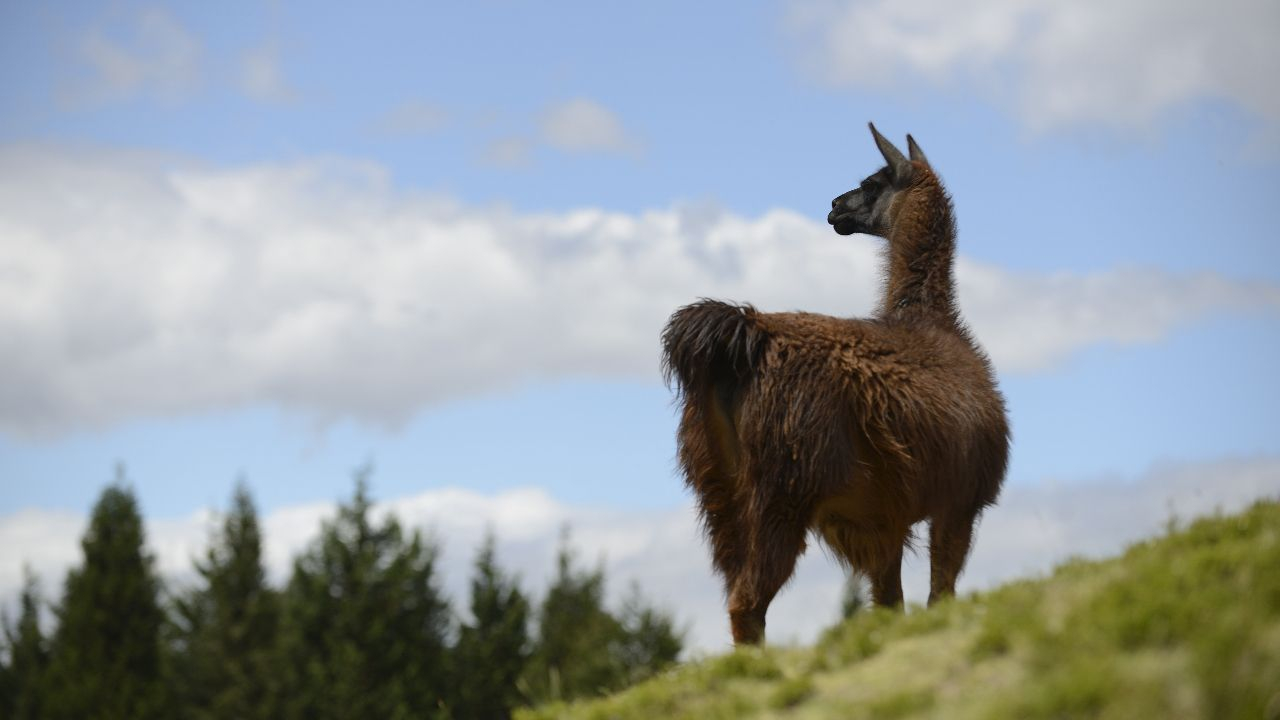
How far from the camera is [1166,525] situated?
26.1 feet

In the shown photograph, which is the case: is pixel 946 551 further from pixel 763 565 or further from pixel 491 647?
pixel 491 647

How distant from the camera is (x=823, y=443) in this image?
313 inches

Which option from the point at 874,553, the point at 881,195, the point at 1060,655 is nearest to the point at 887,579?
the point at 874,553

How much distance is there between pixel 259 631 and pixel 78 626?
469 centimetres

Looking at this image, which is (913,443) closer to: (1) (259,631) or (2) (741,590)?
(2) (741,590)

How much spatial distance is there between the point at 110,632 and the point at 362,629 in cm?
647

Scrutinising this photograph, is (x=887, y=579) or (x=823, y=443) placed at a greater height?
(x=823, y=443)

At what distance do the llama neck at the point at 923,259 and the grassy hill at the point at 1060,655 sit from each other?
2872 millimetres

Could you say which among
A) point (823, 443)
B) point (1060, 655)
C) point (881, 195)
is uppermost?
point (881, 195)

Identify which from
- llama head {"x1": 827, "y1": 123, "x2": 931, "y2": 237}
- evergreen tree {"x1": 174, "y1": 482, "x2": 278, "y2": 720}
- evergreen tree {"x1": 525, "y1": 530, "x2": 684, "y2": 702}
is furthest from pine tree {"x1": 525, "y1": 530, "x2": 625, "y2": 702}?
llama head {"x1": 827, "y1": 123, "x2": 931, "y2": 237}

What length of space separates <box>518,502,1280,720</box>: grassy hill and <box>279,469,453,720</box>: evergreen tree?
30.3m

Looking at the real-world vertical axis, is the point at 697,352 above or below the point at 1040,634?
above

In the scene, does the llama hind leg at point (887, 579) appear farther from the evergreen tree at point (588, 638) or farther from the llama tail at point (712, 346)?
the evergreen tree at point (588, 638)

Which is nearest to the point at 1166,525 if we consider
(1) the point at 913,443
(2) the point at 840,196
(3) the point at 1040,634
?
(1) the point at 913,443
